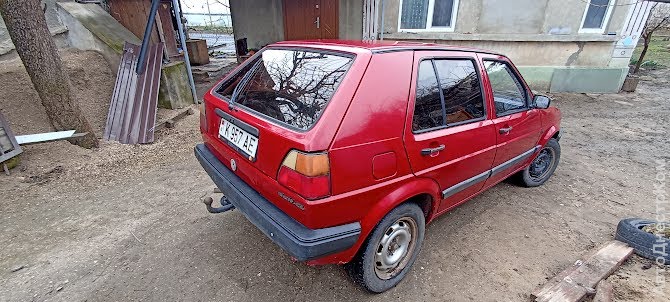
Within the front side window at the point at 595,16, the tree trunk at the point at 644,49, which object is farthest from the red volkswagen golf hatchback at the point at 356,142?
the tree trunk at the point at 644,49

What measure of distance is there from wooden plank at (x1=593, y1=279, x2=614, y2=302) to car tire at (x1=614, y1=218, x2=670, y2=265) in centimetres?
61

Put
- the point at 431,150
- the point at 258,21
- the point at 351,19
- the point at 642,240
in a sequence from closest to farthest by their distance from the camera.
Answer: the point at 431,150, the point at 642,240, the point at 351,19, the point at 258,21

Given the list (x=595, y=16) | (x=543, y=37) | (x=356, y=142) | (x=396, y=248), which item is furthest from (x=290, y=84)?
(x=595, y=16)

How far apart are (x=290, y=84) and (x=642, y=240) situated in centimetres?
303

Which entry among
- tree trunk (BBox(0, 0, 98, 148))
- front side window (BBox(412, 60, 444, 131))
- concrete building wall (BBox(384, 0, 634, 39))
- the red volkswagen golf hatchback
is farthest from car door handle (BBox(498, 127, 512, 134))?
concrete building wall (BBox(384, 0, 634, 39))

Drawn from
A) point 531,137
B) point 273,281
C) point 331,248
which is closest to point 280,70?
point 331,248

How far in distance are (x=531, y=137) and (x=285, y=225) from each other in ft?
8.43

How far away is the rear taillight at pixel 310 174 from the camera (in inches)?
60.8

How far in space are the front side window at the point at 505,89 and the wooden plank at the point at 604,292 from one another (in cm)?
139

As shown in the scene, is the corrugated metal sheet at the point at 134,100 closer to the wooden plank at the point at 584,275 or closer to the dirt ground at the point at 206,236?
the dirt ground at the point at 206,236

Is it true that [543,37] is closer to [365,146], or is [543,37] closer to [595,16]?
[595,16]

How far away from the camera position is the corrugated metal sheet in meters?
4.37

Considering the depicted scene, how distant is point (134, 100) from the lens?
187 inches

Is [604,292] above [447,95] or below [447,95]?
below
